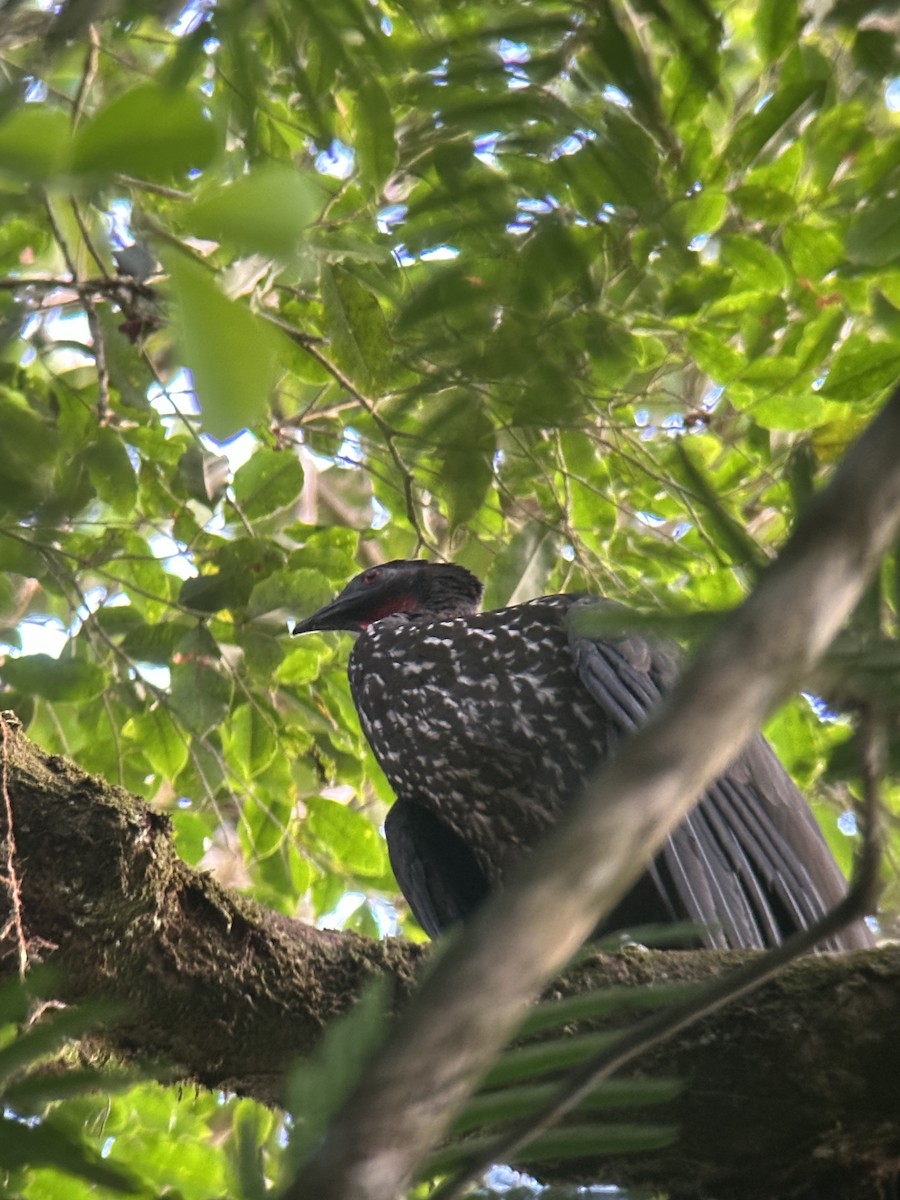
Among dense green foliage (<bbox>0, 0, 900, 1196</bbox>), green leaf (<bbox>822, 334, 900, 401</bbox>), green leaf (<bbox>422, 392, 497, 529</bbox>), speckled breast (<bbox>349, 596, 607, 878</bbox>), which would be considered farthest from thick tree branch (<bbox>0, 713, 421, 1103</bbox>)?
green leaf (<bbox>822, 334, 900, 401</bbox>)

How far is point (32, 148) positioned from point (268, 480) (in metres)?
2.61

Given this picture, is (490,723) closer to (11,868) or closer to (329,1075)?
(11,868)

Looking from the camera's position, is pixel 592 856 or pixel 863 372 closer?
pixel 592 856

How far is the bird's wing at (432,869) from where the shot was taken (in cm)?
319

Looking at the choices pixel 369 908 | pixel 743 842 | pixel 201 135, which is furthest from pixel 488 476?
pixel 369 908

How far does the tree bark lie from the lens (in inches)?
70.2

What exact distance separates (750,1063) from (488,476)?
0.91 metres

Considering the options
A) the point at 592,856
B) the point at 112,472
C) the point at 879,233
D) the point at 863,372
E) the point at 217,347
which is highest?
the point at 863,372

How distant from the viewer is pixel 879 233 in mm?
1545

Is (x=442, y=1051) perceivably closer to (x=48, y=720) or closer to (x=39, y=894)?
(x=39, y=894)

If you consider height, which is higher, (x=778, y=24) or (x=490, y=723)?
(x=778, y=24)

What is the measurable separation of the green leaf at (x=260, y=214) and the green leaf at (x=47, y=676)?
2335 mm

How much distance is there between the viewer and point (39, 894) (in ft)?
6.37

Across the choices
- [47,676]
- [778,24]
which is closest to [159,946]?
[47,676]
